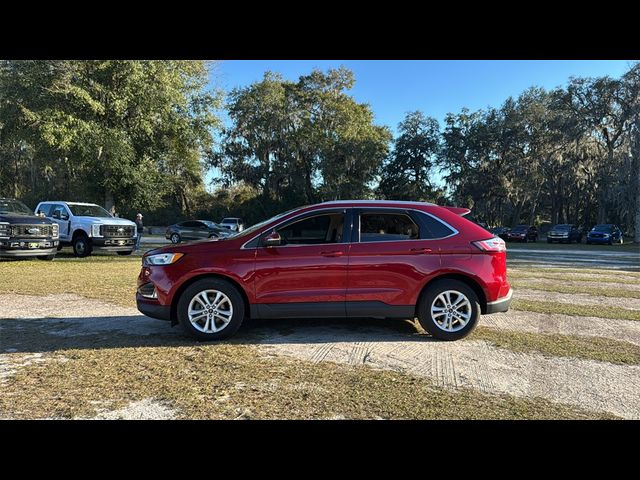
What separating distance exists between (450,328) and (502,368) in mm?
1036

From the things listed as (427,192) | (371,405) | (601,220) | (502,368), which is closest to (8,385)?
(371,405)

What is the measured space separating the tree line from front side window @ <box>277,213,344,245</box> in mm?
15312

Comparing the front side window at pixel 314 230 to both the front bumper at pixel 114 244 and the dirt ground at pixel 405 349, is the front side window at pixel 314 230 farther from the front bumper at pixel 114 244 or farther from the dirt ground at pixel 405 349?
the front bumper at pixel 114 244

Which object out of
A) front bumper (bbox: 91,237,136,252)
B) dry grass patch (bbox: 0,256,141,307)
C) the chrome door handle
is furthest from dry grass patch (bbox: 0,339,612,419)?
front bumper (bbox: 91,237,136,252)

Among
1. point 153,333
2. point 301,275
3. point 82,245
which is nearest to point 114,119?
point 82,245

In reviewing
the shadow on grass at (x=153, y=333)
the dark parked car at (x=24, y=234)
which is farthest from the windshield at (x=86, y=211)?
the shadow on grass at (x=153, y=333)

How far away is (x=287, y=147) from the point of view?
48531mm

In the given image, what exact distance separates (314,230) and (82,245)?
12.9 m

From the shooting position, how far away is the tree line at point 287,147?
1841 cm

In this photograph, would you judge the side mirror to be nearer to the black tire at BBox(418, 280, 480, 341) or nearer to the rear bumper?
the rear bumper

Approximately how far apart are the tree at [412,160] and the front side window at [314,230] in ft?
151

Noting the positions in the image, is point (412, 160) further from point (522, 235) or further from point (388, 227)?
point (388, 227)

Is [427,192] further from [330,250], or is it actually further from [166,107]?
[330,250]

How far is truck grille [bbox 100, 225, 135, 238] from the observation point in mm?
15586
